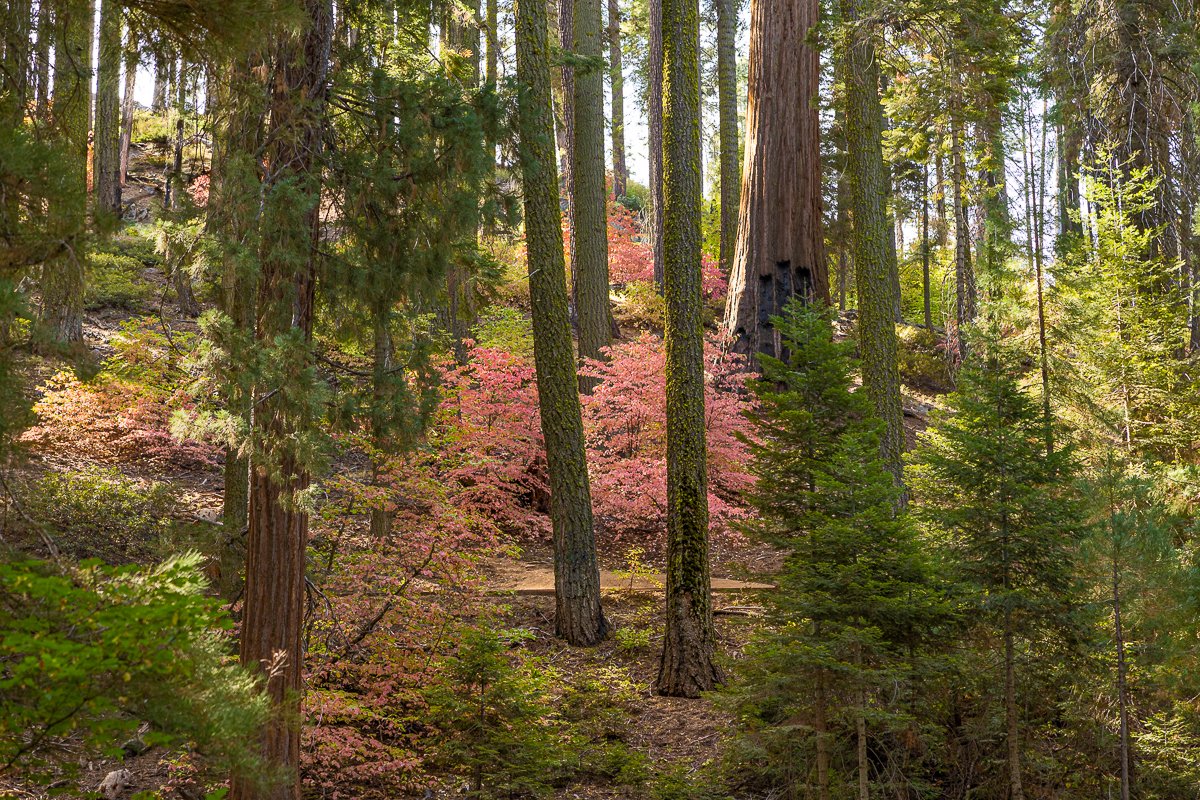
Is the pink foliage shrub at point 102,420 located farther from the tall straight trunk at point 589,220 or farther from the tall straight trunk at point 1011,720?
the tall straight trunk at point 1011,720

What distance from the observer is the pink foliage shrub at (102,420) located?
34.9 feet

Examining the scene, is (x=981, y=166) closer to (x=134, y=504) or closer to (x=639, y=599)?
(x=639, y=599)

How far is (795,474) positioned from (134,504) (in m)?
7.64

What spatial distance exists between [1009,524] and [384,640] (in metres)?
4.87

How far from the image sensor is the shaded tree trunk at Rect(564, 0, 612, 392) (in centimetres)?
1376

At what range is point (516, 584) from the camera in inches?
435

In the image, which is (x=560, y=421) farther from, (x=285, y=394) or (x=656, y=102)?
(x=656, y=102)

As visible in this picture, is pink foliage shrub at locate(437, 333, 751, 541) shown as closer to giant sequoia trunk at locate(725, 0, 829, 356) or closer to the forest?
the forest

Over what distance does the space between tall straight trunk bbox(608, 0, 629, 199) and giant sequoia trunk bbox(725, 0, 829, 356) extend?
11.0m

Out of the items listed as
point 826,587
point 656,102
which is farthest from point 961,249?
point 826,587

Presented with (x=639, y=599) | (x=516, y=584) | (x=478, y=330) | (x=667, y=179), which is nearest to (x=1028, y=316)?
(x=667, y=179)

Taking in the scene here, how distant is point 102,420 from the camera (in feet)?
36.0

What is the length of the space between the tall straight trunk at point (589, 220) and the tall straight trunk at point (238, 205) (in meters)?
7.94

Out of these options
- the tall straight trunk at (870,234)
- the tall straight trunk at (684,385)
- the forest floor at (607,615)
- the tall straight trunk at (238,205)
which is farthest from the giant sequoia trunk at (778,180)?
the tall straight trunk at (238,205)
